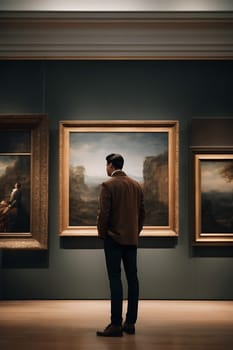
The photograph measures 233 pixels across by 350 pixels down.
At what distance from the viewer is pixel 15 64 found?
1055 centimetres

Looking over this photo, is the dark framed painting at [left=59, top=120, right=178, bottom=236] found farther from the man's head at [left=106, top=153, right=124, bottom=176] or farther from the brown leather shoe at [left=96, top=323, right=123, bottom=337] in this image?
the brown leather shoe at [left=96, top=323, right=123, bottom=337]

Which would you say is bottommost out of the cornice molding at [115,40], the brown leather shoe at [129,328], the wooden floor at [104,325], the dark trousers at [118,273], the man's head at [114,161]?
the wooden floor at [104,325]

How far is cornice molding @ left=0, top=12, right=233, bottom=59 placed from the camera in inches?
397

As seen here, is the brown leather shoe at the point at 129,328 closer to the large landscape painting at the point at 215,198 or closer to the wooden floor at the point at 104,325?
the wooden floor at the point at 104,325

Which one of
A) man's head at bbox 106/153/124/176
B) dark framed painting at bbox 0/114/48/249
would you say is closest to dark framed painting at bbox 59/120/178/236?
dark framed painting at bbox 0/114/48/249

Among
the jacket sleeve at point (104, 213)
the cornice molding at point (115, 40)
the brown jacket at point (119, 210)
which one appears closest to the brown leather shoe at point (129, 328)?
the brown jacket at point (119, 210)

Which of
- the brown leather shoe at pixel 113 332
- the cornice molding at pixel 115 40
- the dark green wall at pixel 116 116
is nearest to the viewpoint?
the brown leather shoe at pixel 113 332

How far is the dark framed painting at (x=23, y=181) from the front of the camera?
33.4ft

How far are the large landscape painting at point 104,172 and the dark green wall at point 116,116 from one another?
0.30 metres

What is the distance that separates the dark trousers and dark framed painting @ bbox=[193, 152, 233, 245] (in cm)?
293

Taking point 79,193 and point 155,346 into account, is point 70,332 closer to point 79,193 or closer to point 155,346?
point 155,346

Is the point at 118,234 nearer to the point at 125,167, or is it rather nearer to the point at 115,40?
the point at 125,167

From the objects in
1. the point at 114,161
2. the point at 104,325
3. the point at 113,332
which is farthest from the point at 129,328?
the point at 114,161

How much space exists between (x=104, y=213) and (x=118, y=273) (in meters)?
0.75
